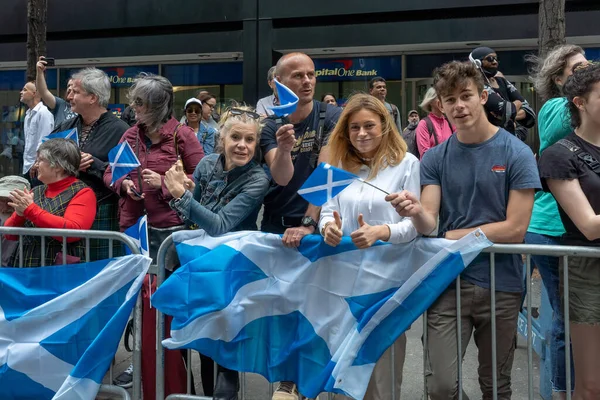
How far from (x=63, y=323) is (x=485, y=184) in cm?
272

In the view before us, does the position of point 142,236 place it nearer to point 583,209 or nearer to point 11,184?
point 11,184

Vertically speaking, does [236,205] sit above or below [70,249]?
above

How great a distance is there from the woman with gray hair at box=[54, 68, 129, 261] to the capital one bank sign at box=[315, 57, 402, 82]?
10.7 meters

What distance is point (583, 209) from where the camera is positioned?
130 inches

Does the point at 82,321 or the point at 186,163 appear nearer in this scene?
the point at 82,321

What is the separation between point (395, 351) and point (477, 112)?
1.34m

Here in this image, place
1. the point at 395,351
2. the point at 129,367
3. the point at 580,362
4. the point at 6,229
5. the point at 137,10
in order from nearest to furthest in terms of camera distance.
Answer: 1. the point at 580,362
2. the point at 395,351
3. the point at 6,229
4. the point at 129,367
5. the point at 137,10

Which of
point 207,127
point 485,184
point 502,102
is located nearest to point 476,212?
point 485,184

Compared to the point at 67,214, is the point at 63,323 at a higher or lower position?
lower

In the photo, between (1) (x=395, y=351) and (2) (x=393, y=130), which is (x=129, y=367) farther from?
(2) (x=393, y=130)

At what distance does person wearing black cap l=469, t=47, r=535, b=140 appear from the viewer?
16.3 feet

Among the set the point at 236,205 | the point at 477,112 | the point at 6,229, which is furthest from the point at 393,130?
the point at 6,229

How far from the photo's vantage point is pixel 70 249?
4691 mm

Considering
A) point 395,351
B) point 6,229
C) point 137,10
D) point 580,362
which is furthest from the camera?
point 137,10
